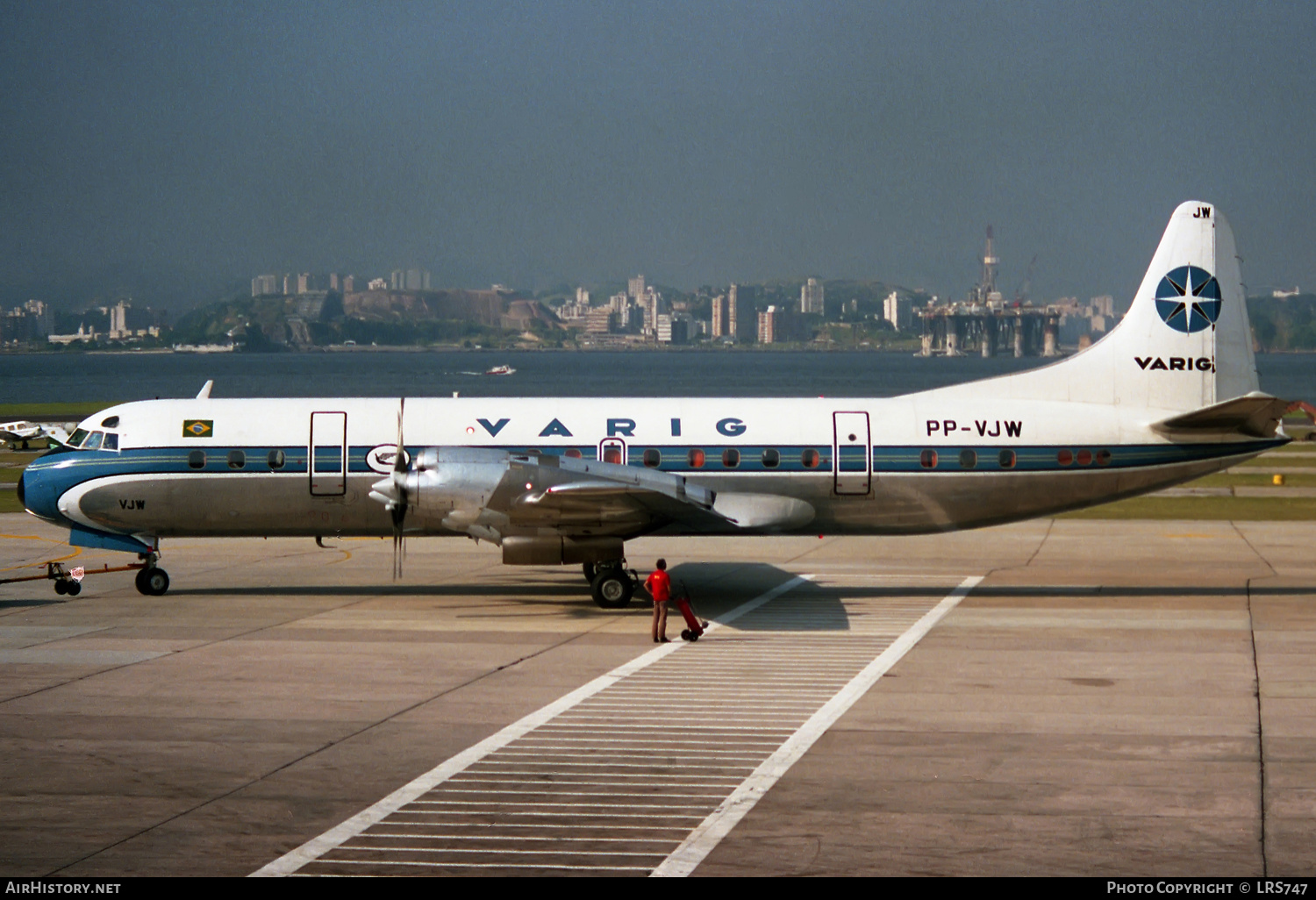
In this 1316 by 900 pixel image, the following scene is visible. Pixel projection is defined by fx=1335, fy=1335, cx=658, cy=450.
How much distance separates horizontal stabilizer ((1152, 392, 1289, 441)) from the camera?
24.8 meters

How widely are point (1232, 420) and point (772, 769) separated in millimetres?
15595

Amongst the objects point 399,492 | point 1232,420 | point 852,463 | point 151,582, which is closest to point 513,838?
point 399,492

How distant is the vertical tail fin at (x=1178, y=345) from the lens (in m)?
26.8

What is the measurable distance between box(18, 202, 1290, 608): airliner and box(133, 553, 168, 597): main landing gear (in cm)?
4

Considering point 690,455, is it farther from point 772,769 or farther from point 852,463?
point 772,769

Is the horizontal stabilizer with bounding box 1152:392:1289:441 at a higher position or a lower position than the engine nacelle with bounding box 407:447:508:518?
higher

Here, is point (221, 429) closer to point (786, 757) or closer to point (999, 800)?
point (786, 757)

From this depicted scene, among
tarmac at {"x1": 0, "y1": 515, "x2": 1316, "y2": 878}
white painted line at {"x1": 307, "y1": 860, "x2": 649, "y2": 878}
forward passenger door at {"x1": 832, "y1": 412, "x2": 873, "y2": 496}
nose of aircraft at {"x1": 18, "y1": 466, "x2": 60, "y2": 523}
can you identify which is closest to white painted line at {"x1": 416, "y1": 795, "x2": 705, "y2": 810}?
tarmac at {"x1": 0, "y1": 515, "x2": 1316, "y2": 878}

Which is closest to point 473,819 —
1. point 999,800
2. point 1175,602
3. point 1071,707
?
point 999,800

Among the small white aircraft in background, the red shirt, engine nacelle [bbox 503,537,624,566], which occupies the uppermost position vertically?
the small white aircraft in background

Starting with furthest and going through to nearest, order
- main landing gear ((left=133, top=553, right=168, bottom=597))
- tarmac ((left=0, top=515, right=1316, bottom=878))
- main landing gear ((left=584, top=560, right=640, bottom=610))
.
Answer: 1. main landing gear ((left=133, top=553, right=168, bottom=597))
2. main landing gear ((left=584, top=560, right=640, bottom=610))
3. tarmac ((left=0, top=515, right=1316, bottom=878))

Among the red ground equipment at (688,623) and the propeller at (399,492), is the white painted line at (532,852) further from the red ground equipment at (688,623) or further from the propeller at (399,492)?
the propeller at (399,492)

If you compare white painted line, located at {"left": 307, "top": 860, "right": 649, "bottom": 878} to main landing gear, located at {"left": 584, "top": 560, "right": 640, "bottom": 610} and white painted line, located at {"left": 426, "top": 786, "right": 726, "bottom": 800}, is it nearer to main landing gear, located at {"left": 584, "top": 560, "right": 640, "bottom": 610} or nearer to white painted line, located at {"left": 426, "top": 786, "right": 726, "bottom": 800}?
white painted line, located at {"left": 426, "top": 786, "right": 726, "bottom": 800}

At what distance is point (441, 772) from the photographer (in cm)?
1395
